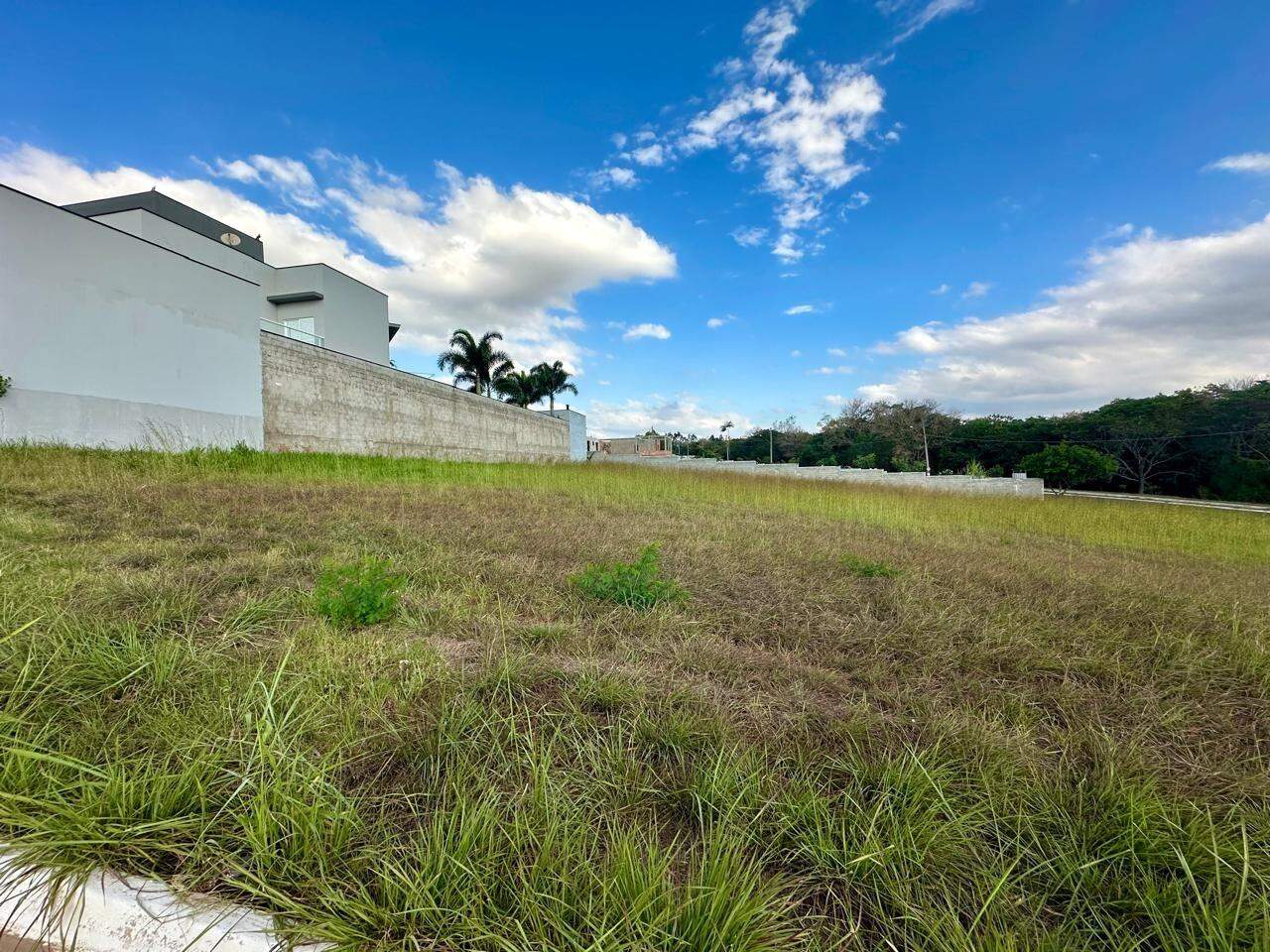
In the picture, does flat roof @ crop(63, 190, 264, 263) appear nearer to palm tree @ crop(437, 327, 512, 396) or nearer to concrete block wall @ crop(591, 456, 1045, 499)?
palm tree @ crop(437, 327, 512, 396)

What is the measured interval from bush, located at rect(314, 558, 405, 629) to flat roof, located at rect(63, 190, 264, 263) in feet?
74.3

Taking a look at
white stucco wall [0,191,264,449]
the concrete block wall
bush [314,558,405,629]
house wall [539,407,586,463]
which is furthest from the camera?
house wall [539,407,586,463]

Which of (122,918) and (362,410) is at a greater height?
(362,410)

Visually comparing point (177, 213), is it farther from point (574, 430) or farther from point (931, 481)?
point (931, 481)

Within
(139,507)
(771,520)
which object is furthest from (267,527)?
(771,520)

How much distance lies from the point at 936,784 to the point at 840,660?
0.84 metres

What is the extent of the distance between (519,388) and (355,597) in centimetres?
2910

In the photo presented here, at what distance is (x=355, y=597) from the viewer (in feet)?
7.15

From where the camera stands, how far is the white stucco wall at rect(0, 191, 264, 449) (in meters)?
7.40

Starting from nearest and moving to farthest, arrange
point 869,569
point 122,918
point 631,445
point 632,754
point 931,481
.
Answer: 1. point 122,918
2. point 632,754
3. point 869,569
4. point 931,481
5. point 631,445

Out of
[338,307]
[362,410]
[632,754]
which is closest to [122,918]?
[632,754]

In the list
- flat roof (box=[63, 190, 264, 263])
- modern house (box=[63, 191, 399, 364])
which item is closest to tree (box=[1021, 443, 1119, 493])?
modern house (box=[63, 191, 399, 364])

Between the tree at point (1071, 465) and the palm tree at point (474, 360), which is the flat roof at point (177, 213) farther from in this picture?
the tree at point (1071, 465)

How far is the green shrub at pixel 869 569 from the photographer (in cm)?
358
